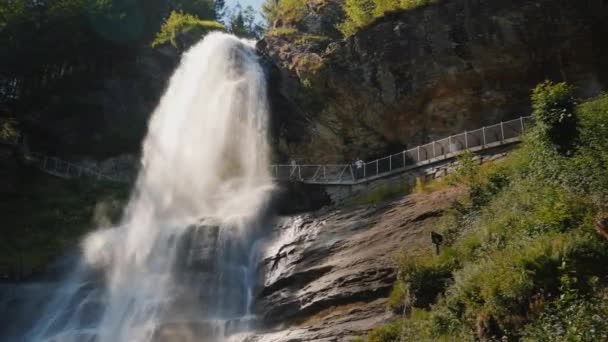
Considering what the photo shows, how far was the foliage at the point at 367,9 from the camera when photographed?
27920 millimetres

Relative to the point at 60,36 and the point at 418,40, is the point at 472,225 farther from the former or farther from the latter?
the point at 60,36

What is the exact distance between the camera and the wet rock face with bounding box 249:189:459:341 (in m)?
15.7

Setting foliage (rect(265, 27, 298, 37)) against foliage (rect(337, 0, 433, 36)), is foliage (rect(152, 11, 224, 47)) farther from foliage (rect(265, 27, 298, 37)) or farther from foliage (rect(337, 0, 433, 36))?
foliage (rect(337, 0, 433, 36))

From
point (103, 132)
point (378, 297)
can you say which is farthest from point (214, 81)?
point (378, 297)

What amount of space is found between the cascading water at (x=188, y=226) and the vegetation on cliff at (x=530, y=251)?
20.7 ft

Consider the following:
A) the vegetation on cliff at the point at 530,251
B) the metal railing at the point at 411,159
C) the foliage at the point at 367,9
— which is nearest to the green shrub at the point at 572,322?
the vegetation on cliff at the point at 530,251

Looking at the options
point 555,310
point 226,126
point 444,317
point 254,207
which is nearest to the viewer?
point 555,310

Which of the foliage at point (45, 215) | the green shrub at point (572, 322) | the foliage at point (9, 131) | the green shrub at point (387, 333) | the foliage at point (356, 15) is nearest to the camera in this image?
the green shrub at point (572, 322)

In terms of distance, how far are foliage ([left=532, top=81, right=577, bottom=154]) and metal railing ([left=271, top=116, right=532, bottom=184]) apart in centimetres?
399

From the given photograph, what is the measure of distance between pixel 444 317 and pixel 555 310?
2.67m

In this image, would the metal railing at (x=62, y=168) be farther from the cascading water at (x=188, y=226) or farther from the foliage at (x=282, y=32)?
the foliage at (x=282, y=32)

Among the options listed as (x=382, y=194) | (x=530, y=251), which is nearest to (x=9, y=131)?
(x=382, y=194)

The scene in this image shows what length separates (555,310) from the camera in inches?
413

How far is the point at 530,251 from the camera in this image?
1166 centimetres
